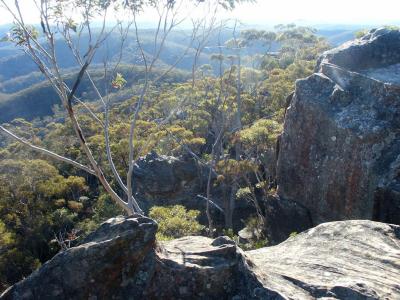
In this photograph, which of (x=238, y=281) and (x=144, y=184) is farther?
(x=144, y=184)

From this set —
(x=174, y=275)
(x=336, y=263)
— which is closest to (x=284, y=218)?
(x=336, y=263)

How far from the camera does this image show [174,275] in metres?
5.56

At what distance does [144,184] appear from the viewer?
2220 cm

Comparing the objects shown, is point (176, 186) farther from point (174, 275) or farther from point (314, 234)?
point (174, 275)

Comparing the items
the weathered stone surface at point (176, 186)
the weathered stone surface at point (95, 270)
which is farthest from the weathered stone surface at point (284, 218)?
the weathered stone surface at point (95, 270)

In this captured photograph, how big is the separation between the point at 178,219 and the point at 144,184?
27.9 feet

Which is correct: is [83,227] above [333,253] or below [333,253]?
below

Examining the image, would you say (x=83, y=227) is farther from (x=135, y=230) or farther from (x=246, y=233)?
(x=135, y=230)

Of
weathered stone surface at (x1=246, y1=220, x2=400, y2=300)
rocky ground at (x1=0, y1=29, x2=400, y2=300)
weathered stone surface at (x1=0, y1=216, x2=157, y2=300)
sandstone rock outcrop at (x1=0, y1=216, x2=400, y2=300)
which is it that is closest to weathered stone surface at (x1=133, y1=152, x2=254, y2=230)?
rocky ground at (x1=0, y1=29, x2=400, y2=300)

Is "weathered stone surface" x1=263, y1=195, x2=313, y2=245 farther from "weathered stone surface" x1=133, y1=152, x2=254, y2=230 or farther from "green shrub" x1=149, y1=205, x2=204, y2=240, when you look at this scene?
"weathered stone surface" x1=133, y1=152, x2=254, y2=230

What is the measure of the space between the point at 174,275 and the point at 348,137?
7.06 meters

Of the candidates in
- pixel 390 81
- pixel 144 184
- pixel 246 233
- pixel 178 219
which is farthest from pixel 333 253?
pixel 144 184

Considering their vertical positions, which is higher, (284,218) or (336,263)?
(336,263)

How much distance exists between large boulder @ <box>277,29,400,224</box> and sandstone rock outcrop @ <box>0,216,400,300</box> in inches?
181
